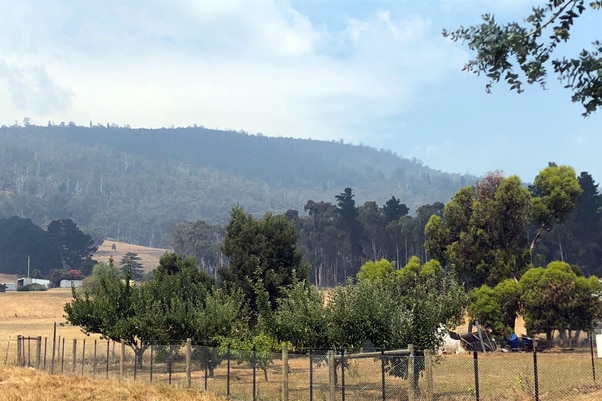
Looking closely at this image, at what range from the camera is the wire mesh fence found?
2036 centimetres

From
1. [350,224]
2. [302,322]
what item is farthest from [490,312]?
[350,224]

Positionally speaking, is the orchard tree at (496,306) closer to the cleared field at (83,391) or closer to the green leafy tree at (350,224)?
the cleared field at (83,391)

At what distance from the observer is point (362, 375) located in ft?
98.6

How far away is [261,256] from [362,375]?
16.9 metres

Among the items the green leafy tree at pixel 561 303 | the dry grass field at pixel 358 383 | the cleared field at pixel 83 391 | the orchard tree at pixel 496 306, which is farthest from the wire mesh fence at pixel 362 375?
the orchard tree at pixel 496 306

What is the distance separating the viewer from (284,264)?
152ft

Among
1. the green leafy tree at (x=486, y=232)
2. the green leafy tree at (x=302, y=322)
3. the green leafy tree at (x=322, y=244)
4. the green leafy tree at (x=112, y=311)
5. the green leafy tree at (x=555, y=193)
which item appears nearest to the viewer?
the green leafy tree at (x=302, y=322)

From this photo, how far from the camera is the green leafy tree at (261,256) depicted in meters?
45.0

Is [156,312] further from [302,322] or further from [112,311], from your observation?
[302,322]

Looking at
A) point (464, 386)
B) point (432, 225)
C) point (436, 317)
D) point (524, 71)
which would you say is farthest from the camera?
point (432, 225)

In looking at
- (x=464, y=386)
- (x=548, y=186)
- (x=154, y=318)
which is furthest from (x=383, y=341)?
(x=548, y=186)

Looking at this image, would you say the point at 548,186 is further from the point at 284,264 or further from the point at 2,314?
the point at 2,314

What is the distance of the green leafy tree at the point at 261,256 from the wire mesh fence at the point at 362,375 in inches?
217

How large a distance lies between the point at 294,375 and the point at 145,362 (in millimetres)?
16695
